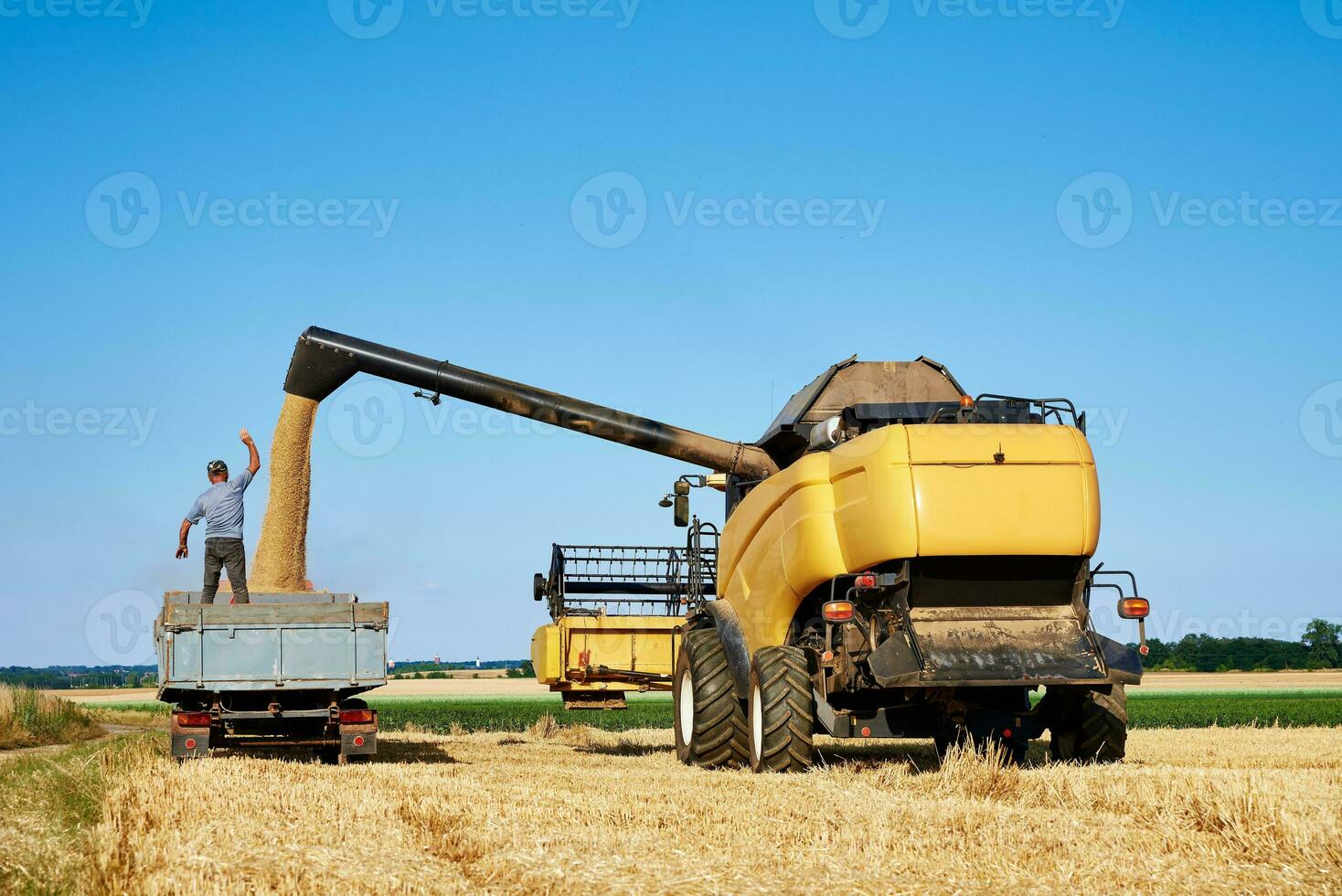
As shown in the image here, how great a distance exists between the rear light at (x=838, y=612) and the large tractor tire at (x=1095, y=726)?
2.39m

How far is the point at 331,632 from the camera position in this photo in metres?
13.5

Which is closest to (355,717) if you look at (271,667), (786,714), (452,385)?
(271,667)

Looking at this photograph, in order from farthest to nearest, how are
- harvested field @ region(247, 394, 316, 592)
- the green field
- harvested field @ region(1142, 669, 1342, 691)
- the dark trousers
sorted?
harvested field @ region(1142, 669, 1342, 691)
the green field
harvested field @ region(247, 394, 316, 592)
the dark trousers

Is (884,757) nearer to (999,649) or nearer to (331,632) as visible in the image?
(999,649)

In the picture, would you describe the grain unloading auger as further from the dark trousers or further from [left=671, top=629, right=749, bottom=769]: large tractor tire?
the dark trousers

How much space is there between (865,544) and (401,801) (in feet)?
13.8

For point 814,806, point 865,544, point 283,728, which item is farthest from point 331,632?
point 814,806

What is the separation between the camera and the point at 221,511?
45.5ft

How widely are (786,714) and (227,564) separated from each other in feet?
18.9

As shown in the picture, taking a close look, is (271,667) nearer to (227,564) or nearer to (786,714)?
(227,564)

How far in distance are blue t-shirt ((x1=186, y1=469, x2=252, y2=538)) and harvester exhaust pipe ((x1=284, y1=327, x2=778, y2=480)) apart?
10.7 ft

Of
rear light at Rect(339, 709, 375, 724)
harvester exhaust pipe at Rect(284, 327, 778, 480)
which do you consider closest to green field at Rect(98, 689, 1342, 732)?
harvester exhaust pipe at Rect(284, 327, 778, 480)

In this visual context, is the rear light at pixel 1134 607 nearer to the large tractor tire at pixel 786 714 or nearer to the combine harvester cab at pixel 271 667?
the large tractor tire at pixel 786 714

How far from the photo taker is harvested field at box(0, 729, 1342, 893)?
6.35 meters
